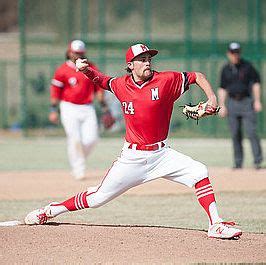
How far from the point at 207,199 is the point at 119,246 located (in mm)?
1058

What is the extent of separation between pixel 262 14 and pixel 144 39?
11.7 ft

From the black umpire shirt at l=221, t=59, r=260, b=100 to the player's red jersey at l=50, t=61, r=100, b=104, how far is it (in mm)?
2554

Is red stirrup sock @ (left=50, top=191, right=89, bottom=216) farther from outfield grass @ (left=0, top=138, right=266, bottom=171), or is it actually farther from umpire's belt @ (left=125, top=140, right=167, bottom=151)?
outfield grass @ (left=0, top=138, right=266, bottom=171)

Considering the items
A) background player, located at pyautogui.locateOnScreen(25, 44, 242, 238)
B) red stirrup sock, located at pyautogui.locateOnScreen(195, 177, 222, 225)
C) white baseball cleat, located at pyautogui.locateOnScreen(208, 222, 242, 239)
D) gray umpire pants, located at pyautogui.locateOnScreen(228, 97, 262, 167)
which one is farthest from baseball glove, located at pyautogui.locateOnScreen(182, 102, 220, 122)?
gray umpire pants, located at pyautogui.locateOnScreen(228, 97, 262, 167)

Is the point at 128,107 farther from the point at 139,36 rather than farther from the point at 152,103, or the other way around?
the point at 139,36

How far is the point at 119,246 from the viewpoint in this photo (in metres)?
8.07

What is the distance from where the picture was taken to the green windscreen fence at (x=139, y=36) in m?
25.8

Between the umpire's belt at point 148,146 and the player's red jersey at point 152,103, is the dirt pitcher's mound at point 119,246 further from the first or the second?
the player's red jersey at point 152,103

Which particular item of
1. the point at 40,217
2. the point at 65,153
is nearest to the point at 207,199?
the point at 40,217

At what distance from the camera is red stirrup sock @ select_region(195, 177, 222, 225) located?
8.60 meters

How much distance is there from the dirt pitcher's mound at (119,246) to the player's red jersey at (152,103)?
941mm

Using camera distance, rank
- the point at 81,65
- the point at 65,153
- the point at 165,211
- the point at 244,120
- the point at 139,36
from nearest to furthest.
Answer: the point at 81,65 < the point at 165,211 < the point at 244,120 < the point at 65,153 < the point at 139,36

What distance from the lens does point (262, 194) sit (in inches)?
505

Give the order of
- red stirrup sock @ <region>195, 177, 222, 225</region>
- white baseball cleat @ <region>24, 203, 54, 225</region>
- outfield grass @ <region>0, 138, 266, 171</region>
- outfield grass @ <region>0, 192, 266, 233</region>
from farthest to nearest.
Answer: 1. outfield grass @ <region>0, 138, 266, 171</region>
2. outfield grass @ <region>0, 192, 266, 233</region>
3. white baseball cleat @ <region>24, 203, 54, 225</region>
4. red stirrup sock @ <region>195, 177, 222, 225</region>
